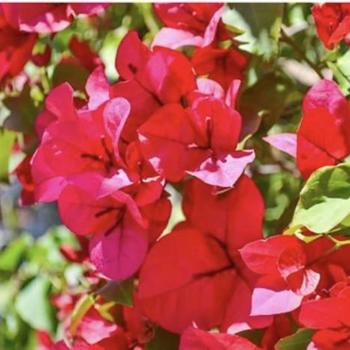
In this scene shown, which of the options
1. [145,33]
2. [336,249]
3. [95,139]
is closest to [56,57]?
[145,33]

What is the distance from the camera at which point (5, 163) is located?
2.64ft

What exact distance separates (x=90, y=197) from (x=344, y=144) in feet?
0.46

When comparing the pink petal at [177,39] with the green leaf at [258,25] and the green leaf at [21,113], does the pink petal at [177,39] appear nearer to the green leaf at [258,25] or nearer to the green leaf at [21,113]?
the green leaf at [258,25]

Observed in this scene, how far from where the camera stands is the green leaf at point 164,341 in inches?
22.9

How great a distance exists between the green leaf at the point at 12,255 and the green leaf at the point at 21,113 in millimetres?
251

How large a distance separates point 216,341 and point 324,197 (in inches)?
3.5

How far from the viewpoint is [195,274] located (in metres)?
0.54

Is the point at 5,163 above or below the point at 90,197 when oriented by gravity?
below

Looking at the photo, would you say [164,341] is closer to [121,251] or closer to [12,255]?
[121,251]

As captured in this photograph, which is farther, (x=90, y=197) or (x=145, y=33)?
(x=145, y=33)

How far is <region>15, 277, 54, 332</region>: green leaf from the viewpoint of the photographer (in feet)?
2.96

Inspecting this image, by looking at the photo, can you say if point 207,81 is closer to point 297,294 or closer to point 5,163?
point 297,294

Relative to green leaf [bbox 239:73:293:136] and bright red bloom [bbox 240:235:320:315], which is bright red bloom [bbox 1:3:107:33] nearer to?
green leaf [bbox 239:73:293:136]

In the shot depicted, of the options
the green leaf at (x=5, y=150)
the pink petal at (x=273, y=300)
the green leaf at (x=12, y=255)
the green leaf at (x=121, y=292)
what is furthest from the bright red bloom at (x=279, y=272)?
the green leaf at (x=12, y=255)
